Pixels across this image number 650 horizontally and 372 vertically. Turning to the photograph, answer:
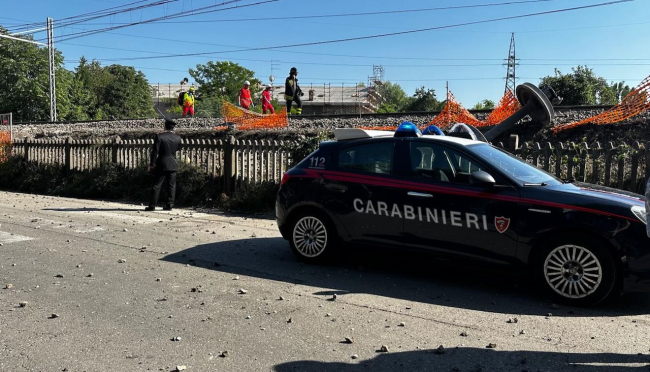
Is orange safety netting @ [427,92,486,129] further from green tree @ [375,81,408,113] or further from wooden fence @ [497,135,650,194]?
green tree @ [375,81,408,113]

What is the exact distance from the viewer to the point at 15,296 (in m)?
5.25

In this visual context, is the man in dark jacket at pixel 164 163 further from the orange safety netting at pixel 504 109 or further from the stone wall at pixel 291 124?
the orange safety netting at pixel 504 109

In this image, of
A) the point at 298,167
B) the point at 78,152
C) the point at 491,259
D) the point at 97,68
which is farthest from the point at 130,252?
the point at 97,68

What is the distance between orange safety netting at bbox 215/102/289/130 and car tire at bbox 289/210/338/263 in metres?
10.2

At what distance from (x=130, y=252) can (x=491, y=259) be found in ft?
15.3

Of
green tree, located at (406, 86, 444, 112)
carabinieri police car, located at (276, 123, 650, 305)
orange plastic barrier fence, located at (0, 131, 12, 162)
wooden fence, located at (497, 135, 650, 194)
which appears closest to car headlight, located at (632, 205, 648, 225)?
carabinieri police car, located at (276, 123, 650, 305)

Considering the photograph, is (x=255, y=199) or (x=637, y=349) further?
(x=255, y=199)

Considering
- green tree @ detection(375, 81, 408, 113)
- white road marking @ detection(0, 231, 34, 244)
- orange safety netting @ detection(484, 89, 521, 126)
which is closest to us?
white road marking @ detection(0, 231, 34, 244)

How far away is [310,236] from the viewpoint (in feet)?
21.5

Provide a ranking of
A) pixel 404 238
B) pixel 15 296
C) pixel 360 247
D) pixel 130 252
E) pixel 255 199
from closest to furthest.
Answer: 1. pixel 15 296
2. pixel 404 238
3. pixel 360 247
4. pixel 130 252
5. pixel 255 199

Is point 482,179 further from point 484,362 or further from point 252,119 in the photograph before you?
point 252,119

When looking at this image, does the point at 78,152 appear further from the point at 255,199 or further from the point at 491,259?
the point at 491,259

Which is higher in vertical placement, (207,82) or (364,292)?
(207,82)

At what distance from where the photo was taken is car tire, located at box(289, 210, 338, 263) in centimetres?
643
